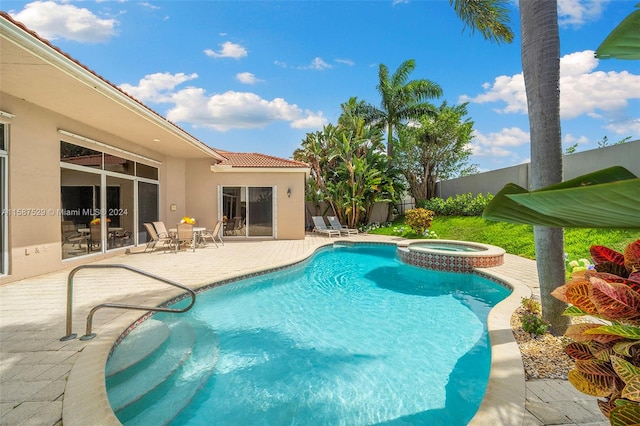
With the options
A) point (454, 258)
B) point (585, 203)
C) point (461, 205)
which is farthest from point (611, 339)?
point (461, 205)

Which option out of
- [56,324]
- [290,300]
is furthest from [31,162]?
[290,300]

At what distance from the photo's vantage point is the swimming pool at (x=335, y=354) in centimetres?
350

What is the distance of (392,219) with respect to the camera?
2369cm

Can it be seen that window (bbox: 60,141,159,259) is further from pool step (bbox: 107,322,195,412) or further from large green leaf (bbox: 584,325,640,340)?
large green leaf (bbox: 584,325,640,340)

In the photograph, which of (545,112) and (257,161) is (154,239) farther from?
(545,112)

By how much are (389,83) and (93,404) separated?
1050 inches

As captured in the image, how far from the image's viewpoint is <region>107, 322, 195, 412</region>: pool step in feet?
11.5

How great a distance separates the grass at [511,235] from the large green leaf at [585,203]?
18.9 feet

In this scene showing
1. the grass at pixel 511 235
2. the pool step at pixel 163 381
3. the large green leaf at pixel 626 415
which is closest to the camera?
the large green leaf at pixel 626 415

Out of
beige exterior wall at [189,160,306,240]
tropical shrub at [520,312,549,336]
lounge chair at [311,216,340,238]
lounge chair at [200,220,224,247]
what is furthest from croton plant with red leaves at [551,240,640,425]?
lounge chair at [311,216,340,238]

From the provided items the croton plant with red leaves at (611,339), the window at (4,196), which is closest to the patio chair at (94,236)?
the window at (4,196)

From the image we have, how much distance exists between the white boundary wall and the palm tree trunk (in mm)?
6497

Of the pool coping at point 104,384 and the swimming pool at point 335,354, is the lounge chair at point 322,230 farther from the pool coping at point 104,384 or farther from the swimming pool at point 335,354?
the pool coping at point 104,384

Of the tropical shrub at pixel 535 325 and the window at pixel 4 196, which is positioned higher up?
the window at pixel 4 196
